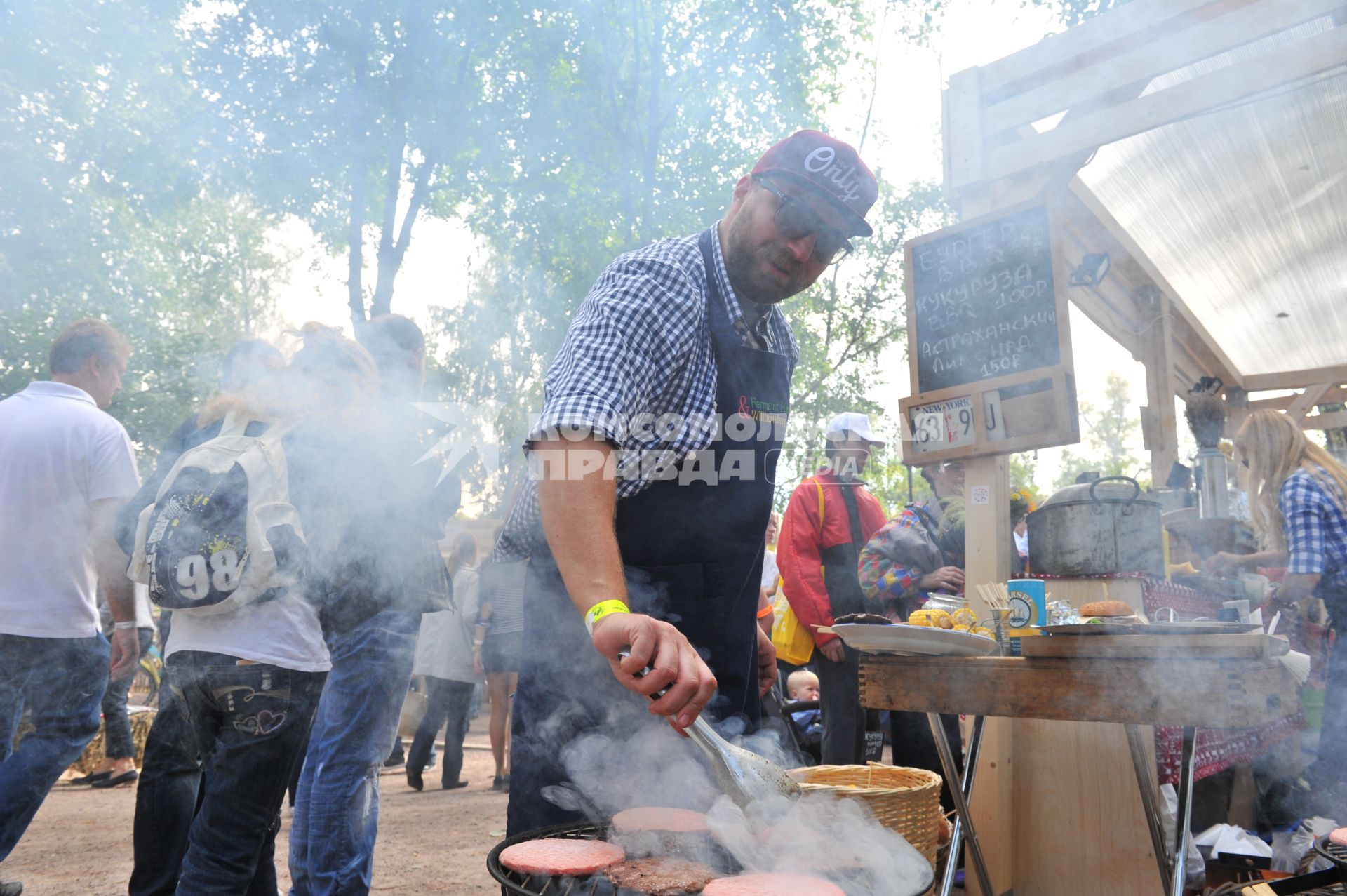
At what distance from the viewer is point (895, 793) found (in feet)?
5.29

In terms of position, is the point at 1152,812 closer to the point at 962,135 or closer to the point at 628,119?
the point at 962,135

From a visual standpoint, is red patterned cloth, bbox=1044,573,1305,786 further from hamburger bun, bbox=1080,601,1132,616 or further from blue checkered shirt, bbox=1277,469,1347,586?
hamburger bun, bbox=1080,601,1132,616

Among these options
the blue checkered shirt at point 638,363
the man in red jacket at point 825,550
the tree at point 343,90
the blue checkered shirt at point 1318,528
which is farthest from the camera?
the tree at point 343,90

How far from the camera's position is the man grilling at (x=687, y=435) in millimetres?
1642

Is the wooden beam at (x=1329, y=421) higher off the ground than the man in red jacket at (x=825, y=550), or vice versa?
the wooden beam at (x=1329, y=421)

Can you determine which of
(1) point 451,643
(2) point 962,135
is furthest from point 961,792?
(1) point 451,643

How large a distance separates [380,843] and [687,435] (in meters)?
3.79

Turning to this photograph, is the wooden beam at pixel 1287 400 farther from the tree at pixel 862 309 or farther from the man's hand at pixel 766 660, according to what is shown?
the man's hand at pixel 766 660

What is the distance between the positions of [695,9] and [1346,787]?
8240 mm

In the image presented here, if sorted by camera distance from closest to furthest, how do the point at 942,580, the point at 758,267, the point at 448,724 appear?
the point at 758,267 → the point at 942,580 → the point at 448,724

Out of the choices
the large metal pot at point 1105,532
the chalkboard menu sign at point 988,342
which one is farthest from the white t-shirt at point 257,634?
the large metal pot at point 1105,532

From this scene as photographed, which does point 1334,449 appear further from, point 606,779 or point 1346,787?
point 606,779

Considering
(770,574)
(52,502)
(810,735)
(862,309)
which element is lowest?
(810,735)

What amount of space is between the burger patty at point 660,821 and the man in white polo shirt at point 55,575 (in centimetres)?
241
